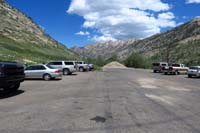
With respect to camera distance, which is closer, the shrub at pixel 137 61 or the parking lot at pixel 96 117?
the parking lot at pixel 96 117

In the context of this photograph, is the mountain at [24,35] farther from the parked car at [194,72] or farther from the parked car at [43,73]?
the parked car at [43,73]

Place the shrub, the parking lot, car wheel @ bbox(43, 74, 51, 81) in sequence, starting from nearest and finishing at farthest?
the parking lot
car wheel @ bbox(43, 74, 51, 81)
the shrub

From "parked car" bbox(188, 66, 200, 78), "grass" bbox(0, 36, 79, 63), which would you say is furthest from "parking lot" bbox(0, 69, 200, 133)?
"grass" bbox(0, 36, 79, 63)

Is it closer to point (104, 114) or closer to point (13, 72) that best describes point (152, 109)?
point (104, 114)

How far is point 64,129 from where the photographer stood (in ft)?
26.1

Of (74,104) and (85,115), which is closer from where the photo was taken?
(85,115)

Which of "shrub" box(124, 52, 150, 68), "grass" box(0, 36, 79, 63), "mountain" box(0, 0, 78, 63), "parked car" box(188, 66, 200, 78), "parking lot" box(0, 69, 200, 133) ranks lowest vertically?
"parking lot" box(0, 69, 200, 133)

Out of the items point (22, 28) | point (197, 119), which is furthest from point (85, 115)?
point (22, 28)

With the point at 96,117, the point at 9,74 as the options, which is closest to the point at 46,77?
the point at 9,74

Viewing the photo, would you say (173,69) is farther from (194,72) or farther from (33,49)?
(33,49)

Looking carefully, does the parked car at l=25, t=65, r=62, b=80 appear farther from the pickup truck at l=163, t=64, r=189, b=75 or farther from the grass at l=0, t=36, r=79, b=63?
the grass at l=0, t=36, r=79, b=63

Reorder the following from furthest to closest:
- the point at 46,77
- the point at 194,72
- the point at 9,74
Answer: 1. the point at 194,72
2. the point at 46,77
3. the point at 9,74

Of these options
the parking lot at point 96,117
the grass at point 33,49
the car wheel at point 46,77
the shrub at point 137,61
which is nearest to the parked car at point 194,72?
the car wheel at point 46,77

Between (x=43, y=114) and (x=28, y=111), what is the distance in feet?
2.68
